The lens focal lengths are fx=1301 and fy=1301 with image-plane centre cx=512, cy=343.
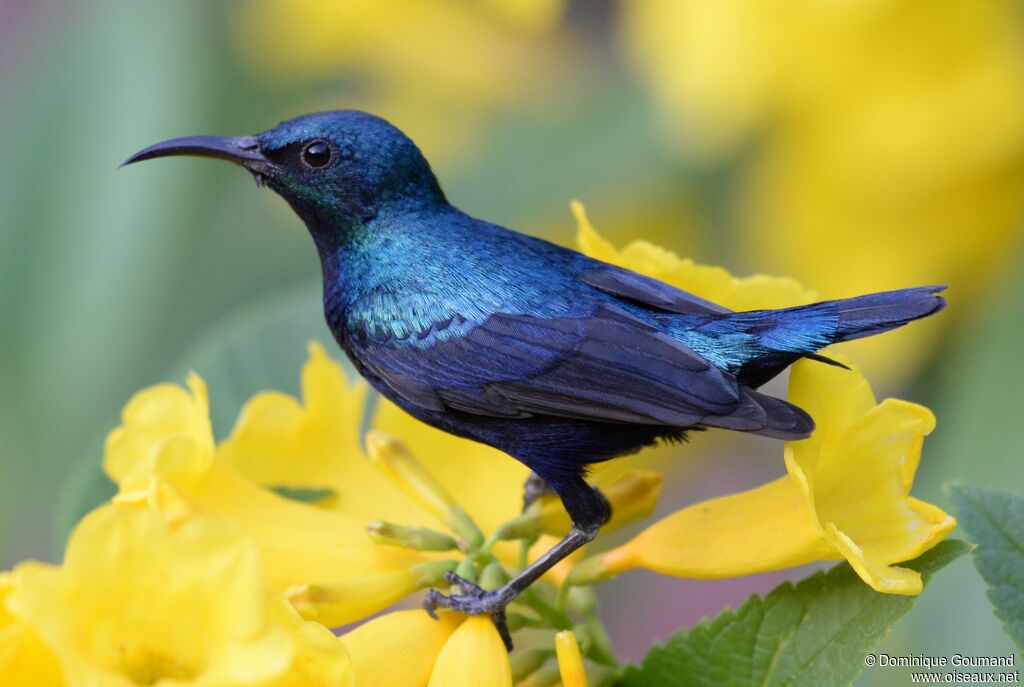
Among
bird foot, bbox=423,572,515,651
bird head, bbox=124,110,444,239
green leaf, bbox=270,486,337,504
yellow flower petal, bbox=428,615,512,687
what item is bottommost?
yellow flower petal, bbox=428,615,512,687

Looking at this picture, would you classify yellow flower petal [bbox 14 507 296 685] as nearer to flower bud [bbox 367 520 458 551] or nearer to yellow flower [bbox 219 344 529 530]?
flower bud [bbox 367 520 458 551]

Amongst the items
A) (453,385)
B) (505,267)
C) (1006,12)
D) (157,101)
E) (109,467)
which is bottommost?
(109,467)

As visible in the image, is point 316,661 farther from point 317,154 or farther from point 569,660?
point 317,154

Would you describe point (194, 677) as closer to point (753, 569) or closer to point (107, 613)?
point (107, 613)

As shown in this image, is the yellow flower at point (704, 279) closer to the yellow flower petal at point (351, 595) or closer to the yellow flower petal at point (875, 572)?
the yellow flower petal at point (875, 572)

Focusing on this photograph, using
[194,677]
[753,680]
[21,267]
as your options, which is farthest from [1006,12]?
[21,267]

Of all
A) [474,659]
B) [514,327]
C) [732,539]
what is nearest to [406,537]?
[474,659]

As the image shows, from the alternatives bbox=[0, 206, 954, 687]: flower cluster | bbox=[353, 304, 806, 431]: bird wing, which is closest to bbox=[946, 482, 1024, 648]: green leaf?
bbox=[0, 206, 954, 687]: flower cluster
